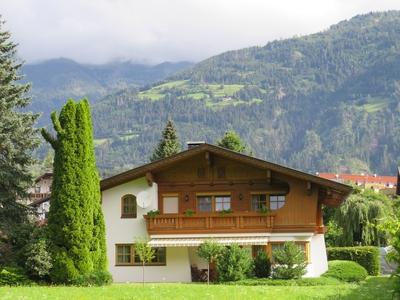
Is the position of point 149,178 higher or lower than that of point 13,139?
lower

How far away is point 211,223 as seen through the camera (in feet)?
117

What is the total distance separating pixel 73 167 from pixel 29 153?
8.08 m

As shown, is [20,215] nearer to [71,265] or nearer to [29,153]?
[29,153]

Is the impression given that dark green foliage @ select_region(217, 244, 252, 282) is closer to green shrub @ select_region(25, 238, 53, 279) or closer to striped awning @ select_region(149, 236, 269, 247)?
striped awning @ select_region(149, 236, 269, 247)

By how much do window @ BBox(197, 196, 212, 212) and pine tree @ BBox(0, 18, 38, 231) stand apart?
28.0 feet

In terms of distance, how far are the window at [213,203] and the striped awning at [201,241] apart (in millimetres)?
2229

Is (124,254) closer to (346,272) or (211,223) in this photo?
(211,223)

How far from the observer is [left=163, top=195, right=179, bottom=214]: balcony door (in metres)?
37.2

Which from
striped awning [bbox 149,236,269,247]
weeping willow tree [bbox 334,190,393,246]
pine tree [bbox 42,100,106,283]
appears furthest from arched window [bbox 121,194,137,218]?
weeping willow tree [bbox 334,190,393,246]

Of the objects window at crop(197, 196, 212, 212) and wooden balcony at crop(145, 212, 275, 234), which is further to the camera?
window at crop(197, 196, 212, 212)

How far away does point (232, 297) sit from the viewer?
66.0ft

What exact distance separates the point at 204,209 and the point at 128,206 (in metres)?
3.88

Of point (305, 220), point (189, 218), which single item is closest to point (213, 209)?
point (189, 218)

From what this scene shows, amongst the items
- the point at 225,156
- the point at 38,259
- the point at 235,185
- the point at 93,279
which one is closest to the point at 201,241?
the point at 235,185
